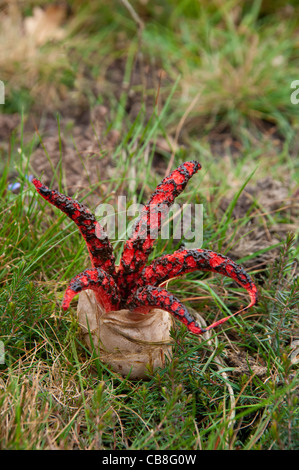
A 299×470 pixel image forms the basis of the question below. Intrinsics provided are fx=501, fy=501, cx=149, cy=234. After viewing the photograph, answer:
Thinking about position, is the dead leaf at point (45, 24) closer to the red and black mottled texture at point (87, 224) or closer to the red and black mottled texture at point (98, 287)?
the red and black mottled texture at point (87, 224)

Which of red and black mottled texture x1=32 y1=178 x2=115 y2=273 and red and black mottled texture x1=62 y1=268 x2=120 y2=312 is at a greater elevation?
red and black mottled texture x1=32 y1=178 x2=115 y2=273

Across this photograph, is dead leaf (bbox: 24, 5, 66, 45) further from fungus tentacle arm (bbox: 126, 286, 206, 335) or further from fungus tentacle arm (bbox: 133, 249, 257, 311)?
fungus tentacle arm (bbox: 126, 286, 206, 335)

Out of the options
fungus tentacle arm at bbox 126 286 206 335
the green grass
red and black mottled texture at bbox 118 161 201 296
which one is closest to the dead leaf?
the green grass

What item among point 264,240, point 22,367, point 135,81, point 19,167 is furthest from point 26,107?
point 22,367

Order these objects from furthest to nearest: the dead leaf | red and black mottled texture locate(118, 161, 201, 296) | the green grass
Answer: the dead leaf < red and black mottled texture locate(118, 161, 201, 296) < the green grass

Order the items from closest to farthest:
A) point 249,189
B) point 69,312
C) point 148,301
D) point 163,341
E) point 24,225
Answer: point 148,301 < point 163,341 < point 69,312 < point 24,225 < point 249,189

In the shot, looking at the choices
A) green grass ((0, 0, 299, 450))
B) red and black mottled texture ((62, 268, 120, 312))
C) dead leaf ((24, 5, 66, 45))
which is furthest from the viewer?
dead leaf ((24, 5, 66, 45))

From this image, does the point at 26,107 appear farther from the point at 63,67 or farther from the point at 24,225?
the point at 24,225

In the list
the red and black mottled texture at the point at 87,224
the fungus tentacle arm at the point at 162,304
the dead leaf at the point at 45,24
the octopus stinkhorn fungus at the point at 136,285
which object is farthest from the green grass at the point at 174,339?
the dead leaf at the point at 45,24
